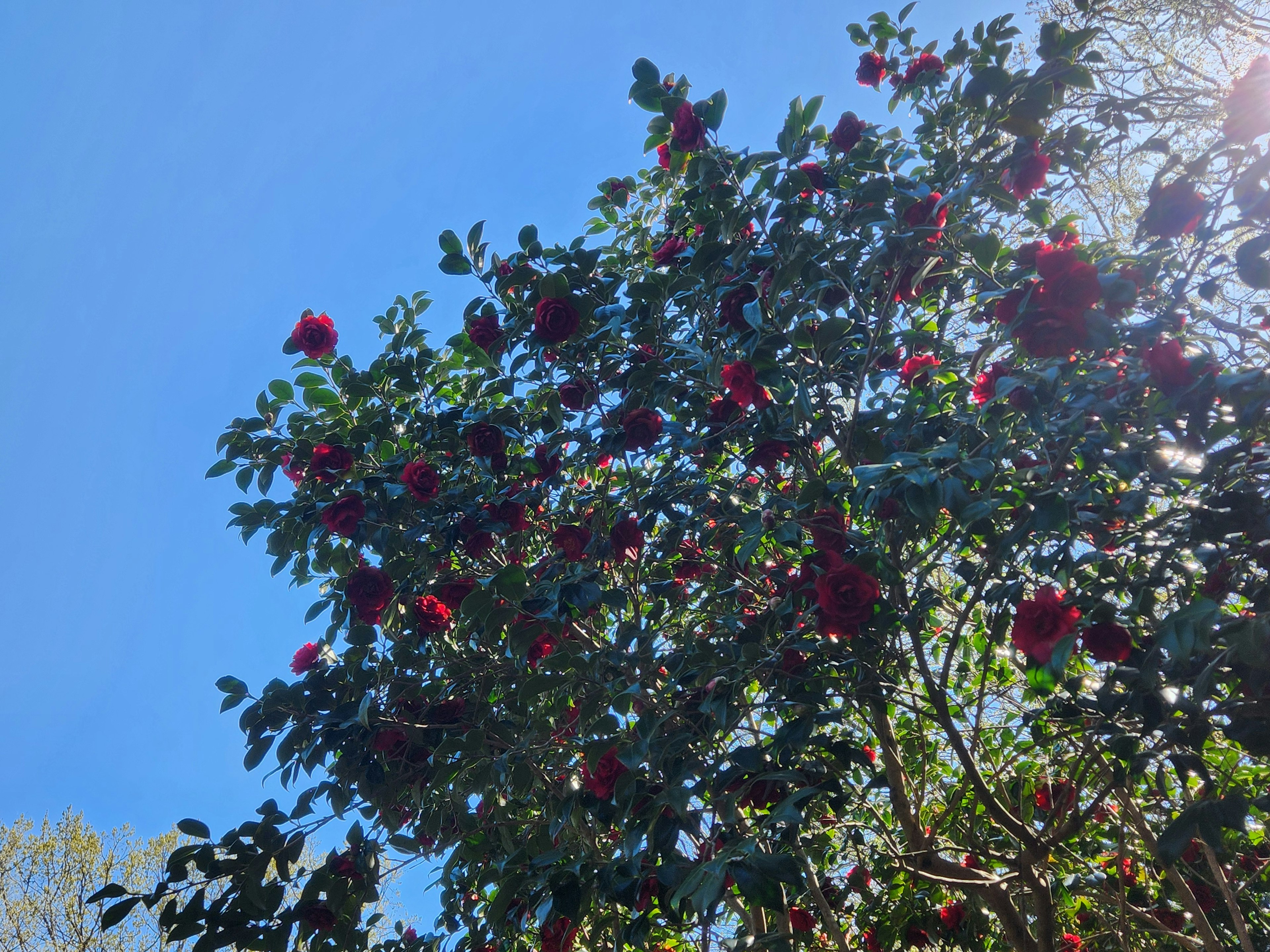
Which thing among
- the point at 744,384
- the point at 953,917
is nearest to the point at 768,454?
the point at 744,384

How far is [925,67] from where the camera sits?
2305 mm

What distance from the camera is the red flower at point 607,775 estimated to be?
1752mm

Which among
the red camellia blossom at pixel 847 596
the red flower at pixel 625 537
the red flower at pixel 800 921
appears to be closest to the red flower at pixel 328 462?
the red flower at pixel 625 537

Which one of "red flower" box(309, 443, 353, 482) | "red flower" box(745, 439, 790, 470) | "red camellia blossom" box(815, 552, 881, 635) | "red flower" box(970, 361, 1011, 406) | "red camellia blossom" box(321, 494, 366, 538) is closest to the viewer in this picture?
"red camellia blossom" box(815, 552, 881, 635)

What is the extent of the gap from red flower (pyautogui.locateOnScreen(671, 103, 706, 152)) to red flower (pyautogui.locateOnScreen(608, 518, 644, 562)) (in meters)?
0.92

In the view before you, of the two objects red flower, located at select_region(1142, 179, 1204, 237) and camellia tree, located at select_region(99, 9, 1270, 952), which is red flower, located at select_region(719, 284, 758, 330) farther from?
red flower, located at select_region(1142, 179, 1204, 237)

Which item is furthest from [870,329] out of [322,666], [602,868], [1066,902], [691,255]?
[1066,902]

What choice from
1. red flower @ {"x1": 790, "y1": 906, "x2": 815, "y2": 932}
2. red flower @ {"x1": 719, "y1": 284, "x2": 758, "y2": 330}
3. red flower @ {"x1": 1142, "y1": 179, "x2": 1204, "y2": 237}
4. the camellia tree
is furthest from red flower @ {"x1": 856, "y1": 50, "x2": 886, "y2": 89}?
red flower @ {"x1": 790, "y1": 906, "x2": 815, "y2": 932}

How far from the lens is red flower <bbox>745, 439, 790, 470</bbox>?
1.89 m

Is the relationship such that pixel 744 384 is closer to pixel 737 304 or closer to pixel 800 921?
pixel 737 304

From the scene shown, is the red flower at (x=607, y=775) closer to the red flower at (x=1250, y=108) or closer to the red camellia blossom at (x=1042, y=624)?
the red camellia blossom at (x=1042, y=624)

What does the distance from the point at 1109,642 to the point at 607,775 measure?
101 centimetres

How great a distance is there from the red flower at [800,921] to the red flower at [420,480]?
5.12 feet

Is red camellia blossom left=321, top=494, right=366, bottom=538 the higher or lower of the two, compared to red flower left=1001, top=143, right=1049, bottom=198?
higher
